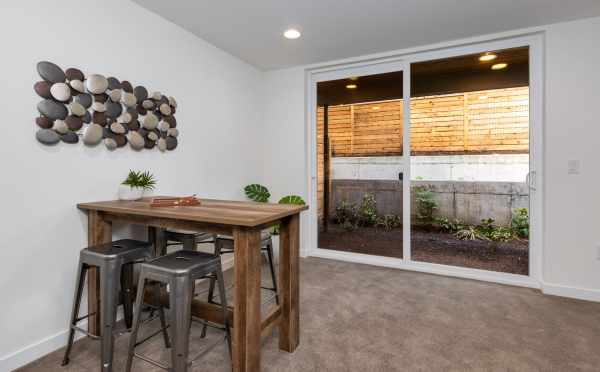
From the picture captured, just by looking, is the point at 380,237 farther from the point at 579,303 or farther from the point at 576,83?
the point at 576,83

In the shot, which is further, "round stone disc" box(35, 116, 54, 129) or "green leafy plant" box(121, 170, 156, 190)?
"green leafy plant" box(121, 170, 156, 190)

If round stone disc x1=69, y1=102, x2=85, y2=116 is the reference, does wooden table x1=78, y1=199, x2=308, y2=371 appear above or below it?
below

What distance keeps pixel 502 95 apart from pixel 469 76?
39 centimetres

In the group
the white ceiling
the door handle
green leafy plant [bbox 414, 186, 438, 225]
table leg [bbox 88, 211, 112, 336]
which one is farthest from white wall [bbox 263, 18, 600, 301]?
table leg [bbox 88, 211, 112, 336]

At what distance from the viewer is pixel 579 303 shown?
8.52 feet

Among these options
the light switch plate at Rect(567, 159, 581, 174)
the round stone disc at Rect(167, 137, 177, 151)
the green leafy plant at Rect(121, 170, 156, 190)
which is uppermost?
the round stone disc at Rect(167, 137, 177, 151)

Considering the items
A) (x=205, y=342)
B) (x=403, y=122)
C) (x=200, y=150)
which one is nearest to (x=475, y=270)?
(x=403, y=122)

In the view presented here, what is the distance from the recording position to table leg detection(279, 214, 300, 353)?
1821 mm

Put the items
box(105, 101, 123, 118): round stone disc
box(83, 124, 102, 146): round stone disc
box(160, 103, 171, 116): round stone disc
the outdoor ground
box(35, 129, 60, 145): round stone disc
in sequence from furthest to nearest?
the outdoor ground < box(160, 103, 171, 116): round stone disc < box(105, 101, 123, 118): round stone disc < box(83, 124, 102, 146): round stone disc < box(35, 129, 60, 145): round stone disc

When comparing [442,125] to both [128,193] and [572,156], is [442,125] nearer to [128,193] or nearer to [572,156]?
[572,156]

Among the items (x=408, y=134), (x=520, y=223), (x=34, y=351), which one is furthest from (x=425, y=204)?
(x=34, y=351)

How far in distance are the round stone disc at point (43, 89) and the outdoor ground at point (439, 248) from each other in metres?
3.13

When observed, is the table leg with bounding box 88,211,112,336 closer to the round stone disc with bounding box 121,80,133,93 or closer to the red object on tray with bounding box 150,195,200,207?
the red object on tray with bounding box 150,195,200,207

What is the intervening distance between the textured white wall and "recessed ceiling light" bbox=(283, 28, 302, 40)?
1.54m
